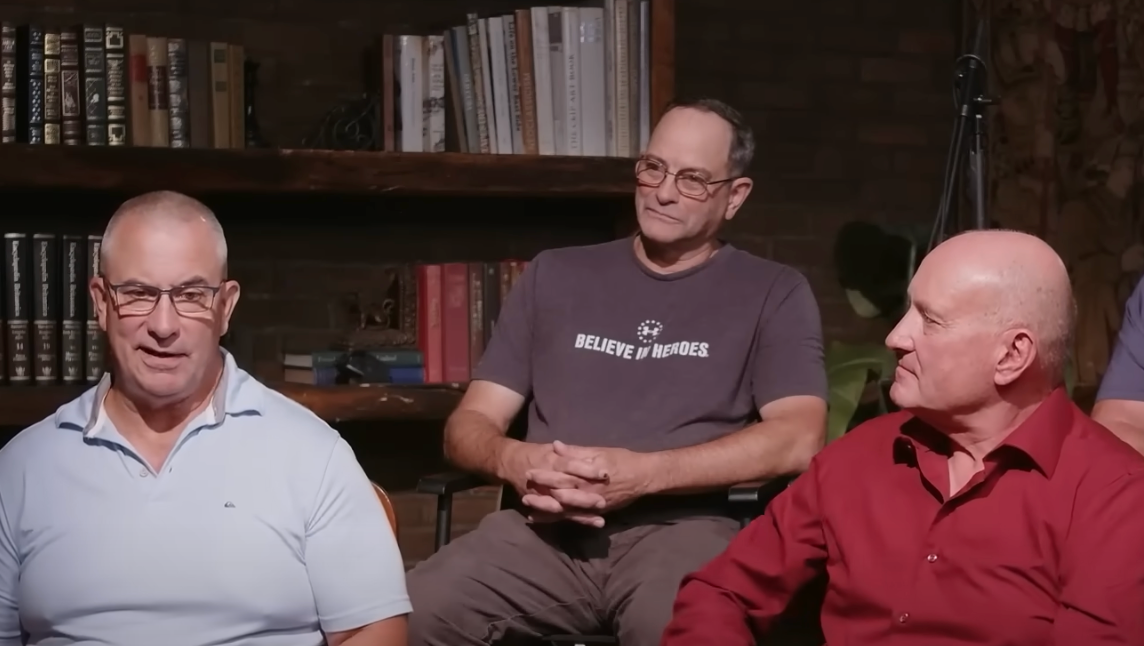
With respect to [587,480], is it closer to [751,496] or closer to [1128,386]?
[751,496]

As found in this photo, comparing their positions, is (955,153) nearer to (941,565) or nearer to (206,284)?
(941,565)

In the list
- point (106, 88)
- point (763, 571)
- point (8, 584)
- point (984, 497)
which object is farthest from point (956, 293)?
point (106, 88)

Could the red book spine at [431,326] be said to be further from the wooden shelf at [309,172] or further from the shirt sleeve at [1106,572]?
the shirt sleeve at [1106,572]

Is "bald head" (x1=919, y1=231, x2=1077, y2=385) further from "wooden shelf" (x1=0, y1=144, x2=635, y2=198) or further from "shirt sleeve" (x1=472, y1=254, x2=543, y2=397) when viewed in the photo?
"wooden shelf" (x1=0, y1=144, x2=635, y2=198)

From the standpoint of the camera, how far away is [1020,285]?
71.4 inches

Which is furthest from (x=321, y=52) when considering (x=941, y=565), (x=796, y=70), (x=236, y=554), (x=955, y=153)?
(x=941, y=565)

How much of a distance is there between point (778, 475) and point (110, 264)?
122 centimetres

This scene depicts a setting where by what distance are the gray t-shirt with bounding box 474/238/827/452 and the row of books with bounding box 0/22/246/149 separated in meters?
0.90

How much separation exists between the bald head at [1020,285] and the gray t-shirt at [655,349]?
2.37 ft

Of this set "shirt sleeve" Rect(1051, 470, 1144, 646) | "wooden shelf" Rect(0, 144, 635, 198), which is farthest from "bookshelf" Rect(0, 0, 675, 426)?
"shirt sleeve" Rect(1051, 470, 1144, 646)

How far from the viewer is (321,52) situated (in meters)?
3.38

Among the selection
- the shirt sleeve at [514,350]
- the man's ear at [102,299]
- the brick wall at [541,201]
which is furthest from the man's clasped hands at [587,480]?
the brick wall at [541,201]

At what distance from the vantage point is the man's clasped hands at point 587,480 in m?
2.40

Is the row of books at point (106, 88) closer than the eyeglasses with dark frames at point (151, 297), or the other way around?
the eyeglasses with dark frames at point (151, 297)
